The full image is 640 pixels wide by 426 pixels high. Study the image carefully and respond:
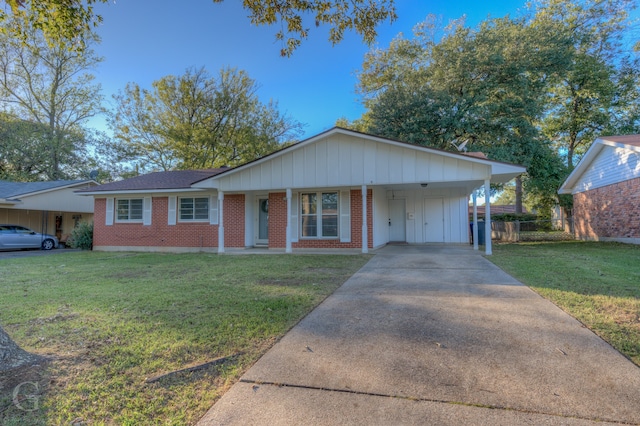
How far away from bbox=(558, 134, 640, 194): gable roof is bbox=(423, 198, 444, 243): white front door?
688 cm

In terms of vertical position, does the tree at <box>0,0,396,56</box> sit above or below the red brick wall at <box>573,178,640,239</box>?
above

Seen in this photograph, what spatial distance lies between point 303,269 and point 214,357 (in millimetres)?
4831

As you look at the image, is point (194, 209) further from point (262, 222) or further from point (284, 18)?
point (284, 18)

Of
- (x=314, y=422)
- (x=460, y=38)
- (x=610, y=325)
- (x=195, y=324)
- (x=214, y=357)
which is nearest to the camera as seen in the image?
(x=314, y=422)

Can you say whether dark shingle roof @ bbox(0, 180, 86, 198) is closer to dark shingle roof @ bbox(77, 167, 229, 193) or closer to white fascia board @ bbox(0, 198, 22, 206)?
white fascia board @ bbox(0, 198, 22, 206)

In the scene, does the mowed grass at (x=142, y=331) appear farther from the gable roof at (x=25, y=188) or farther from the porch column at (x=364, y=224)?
the gable roof at (x=25, y=188)

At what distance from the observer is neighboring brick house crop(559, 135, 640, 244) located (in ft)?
40.8

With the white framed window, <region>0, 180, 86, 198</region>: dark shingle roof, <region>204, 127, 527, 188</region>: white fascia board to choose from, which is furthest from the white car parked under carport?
<region>204, 127, 527, 188</region>: white fascia board

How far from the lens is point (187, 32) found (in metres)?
11.5

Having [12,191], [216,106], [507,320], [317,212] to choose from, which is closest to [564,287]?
[507,320]

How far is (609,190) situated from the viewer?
560 inches

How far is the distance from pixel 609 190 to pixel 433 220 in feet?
25.9

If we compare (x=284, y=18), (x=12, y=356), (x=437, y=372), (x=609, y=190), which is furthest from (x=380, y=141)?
(x=609, y=190)

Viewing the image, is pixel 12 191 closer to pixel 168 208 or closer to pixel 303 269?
pixel 168 208
